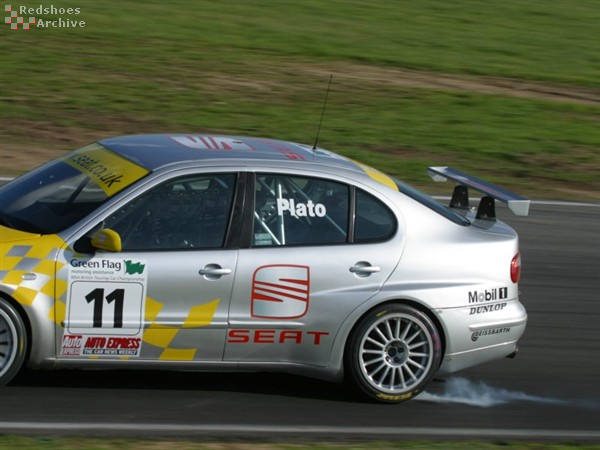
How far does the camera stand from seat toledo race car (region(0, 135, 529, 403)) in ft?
20.8

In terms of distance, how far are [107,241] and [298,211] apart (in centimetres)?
123

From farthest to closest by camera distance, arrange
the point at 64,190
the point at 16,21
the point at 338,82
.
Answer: the point at 16,21 → the point at 338,82 → the point at 64,190

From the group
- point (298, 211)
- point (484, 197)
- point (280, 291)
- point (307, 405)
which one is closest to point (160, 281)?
point (280, 291)

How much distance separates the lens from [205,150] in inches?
277

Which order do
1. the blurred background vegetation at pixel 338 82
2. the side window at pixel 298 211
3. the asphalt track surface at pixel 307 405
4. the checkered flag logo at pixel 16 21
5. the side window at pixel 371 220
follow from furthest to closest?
the checkered flag logo at pixel 16 21, the blurred background vegetation at pixel 338 82, the side window at pixel 371 220, the side window at pixel 298 211, the asphalt track surface at pixel 307 405

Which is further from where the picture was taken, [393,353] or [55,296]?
[393,353]

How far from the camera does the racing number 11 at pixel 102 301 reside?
6.33 m

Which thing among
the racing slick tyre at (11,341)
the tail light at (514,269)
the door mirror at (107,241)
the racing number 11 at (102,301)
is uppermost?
the door mirror at (107,241)

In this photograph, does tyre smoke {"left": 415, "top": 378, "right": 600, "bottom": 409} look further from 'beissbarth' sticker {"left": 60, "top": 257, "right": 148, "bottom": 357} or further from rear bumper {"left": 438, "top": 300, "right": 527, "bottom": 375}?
'beissbarth' sticker {"left": 60, "top": 257, "right": 148, "bottom": 357}

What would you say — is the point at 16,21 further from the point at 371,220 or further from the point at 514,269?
the point at 514,269

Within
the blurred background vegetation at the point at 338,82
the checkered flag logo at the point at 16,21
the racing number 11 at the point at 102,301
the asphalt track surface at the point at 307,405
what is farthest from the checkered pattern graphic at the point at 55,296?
the checkered flag logo at the point at 16,21

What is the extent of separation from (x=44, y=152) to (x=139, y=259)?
8.03 meters

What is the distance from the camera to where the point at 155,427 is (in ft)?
20.4

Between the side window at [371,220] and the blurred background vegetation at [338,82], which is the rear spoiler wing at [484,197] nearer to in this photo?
the side window at [371,220]
